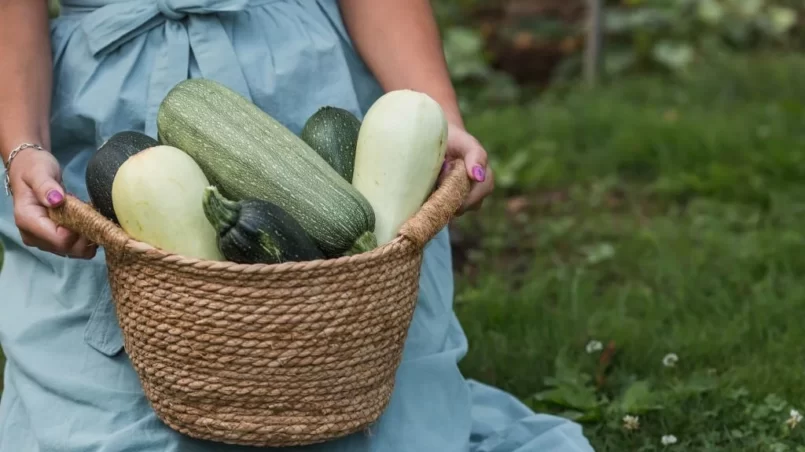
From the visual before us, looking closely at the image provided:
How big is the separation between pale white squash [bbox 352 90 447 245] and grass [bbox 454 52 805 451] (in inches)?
38.3

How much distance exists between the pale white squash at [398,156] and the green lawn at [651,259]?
0.98m

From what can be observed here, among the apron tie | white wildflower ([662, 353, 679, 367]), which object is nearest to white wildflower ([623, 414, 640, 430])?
white wildflower ([662, 353, 679, 367])

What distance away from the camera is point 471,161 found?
1966 millimetres

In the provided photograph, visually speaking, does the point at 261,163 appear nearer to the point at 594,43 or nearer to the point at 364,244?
the point at 364,244

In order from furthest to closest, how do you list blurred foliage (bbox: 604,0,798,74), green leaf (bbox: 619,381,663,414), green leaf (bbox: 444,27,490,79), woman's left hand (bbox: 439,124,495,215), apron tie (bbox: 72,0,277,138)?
1. blurred foliage (bbox: 604,0,798,74)
2. green leaf (bbox: 444,27,490,79)
3. green leaf (bbox: 619,381,663,414)
4. apron tie (bbox: 72,0,277,138)
5. woman's left hand (bbox: 439,124,495,215)

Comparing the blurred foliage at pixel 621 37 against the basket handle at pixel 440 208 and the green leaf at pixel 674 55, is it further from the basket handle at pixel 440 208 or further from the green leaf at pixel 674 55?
the basket handle at pixel 440 208

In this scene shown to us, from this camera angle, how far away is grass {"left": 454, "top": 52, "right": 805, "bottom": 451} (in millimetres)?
2680

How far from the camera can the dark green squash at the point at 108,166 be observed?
1795 mm

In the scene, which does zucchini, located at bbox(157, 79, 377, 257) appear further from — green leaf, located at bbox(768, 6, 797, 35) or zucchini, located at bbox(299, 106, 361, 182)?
green leaf, located at bbox(768, 6, 797, 35)

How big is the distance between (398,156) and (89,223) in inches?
19.2

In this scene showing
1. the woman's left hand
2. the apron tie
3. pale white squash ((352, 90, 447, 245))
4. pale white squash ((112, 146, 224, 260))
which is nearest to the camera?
pale white squash ((112, 146, 224, 260))

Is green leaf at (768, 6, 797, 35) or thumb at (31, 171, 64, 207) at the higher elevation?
thumb at (31, 171, 64, 207)

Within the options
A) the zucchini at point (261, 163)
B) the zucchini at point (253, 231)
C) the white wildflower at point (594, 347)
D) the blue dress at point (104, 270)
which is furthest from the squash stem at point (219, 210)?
the white wildflower at point (594, 347)

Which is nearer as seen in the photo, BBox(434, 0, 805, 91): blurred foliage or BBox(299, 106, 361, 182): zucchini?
BBox(299, 106, 361, 182): zucchini
